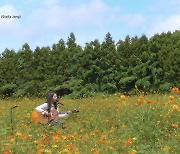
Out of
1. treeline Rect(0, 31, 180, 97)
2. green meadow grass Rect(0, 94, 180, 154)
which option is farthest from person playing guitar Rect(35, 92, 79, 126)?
treeline Rect(0, 31, 180, 97)

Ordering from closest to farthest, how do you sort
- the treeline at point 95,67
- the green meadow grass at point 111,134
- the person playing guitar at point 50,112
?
the green meadow grass at point 111,134 < the person playing guitar at point 50,112 < the treeline at point 95,67

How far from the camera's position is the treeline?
20953 millimetres

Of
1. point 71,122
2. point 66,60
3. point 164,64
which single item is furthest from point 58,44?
point 71,122

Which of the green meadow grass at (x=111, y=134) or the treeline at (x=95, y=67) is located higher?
the treeline at (x=95, y=67)

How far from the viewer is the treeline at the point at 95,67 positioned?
21.0 m

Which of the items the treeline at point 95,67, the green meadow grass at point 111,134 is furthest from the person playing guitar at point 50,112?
the treeline at point 95,67

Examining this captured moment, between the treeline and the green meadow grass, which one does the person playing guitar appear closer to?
the green meadow grass

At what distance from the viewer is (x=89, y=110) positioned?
11.8 m

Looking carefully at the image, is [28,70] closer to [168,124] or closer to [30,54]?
[30,54]

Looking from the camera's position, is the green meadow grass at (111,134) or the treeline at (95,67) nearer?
the green meadow grass at (111,134)

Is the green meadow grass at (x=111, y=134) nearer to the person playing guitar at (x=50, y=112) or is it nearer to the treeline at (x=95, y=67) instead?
the person playing guitar at (x=50, y=112)

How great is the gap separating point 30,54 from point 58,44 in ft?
6.35

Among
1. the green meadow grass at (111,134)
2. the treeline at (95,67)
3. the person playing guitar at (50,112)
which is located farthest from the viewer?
the treeline at (95,67)

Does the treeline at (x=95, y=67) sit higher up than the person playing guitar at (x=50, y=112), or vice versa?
the treeline at (x=95, y=67)
